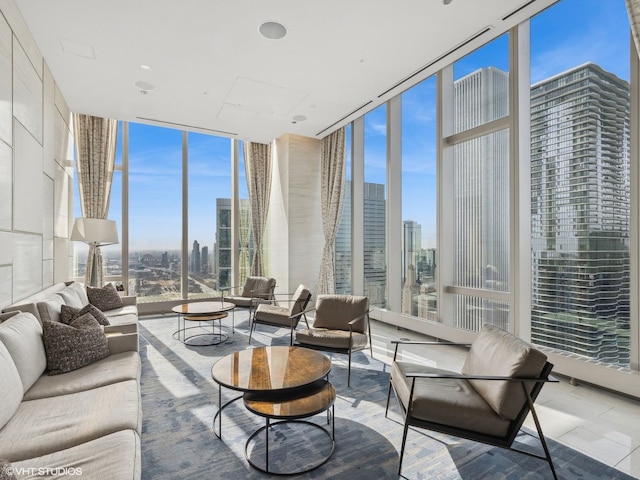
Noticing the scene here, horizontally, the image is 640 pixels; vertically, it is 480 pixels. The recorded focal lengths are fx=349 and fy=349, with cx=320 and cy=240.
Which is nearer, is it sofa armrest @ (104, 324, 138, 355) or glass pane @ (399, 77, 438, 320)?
sofa armrest @ (104, 324, 138, 355)

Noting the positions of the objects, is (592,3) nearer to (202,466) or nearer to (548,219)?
(548,219)

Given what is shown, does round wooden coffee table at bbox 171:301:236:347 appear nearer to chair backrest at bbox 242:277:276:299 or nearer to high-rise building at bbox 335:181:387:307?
chair backrest at bbox 242:277:276:299

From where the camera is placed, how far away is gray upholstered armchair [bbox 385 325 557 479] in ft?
6.30

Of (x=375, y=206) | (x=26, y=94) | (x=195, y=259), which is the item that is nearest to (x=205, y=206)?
(x=195, y=259)

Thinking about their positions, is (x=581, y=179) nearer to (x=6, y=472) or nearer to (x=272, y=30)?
(x=272, y=30)

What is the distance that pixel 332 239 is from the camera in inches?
267

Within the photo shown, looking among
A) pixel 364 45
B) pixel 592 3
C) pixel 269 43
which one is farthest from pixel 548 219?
pixel 269 43

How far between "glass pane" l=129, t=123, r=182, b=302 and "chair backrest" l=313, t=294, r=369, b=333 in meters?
4.09

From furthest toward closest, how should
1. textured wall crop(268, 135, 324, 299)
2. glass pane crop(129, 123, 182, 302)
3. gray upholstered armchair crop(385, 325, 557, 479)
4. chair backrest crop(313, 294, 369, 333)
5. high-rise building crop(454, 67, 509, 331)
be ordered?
textured wall crop(268, 135, 324, 299) < glass pane crop(129, 123, 182, 302) < high-rise building crop(454, 67, 509, 331) < chair backrest crop(313, 294, 369, 333) < gray upholstered armchair crop(385, 325, 557, 479)

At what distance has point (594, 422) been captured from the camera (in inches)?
104

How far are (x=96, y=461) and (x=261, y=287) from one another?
469 centimetres

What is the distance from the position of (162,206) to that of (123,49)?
11.0 feet

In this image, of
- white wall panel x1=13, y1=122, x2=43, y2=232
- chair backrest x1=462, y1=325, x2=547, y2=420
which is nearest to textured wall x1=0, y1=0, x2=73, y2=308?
white wall panel x1=13, y1=122, x2=43, y2=232

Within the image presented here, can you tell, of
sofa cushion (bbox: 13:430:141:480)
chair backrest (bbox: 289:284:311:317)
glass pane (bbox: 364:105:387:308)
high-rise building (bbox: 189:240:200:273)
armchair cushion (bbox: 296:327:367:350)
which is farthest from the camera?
high-rise building (bbox: 189:240:200:273)
